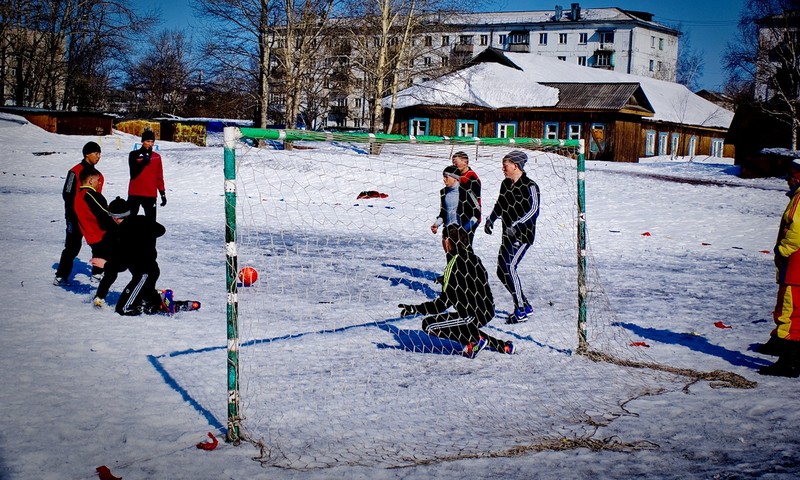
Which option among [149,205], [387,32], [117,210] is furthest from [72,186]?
[387,32]

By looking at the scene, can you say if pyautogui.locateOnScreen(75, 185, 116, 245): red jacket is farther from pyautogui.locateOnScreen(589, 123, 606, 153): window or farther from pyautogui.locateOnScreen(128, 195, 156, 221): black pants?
Result: pyautogui.locateOnScreen(589, 123, 606, 153): window

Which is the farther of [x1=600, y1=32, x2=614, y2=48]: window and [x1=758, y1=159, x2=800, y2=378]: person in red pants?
[x1=600, y1=32, x2=614, y2=48]: window

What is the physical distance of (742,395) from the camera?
17.3ft

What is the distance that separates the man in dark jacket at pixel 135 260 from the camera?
7039 millimetres

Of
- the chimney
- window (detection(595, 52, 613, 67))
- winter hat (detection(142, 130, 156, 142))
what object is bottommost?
winter hat (detection(142, 130, 156, 142))

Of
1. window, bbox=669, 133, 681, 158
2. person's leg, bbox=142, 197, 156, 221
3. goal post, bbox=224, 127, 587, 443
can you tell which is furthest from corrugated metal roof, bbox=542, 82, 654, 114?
goal post, bbox=224, 127, 587, 443

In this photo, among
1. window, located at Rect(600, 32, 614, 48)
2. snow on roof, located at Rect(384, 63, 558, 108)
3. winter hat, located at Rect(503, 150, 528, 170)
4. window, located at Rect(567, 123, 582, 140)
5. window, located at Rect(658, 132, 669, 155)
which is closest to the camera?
winter hat, located at Rect(503, 150, 528, 170)

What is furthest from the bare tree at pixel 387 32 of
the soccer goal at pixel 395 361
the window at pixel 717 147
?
the window at pixel 717 147

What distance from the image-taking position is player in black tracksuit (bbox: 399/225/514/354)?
6.02 meters

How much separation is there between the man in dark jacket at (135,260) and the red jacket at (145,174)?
2.85 meters

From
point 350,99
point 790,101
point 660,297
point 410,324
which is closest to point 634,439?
point 410,324

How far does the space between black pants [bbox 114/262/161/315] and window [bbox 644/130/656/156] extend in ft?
132

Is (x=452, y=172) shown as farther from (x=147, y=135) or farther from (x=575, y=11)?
(x=575, y=11)

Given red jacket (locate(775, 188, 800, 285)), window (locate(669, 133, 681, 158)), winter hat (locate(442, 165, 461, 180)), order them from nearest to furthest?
red jacket (locate(775, 188, 800, 285)), winter hat (locate(442, 165, 461, 180)), window (locate(669, 133, 681, 158))
